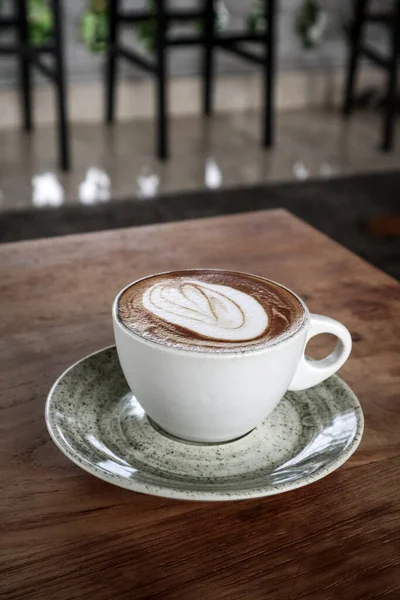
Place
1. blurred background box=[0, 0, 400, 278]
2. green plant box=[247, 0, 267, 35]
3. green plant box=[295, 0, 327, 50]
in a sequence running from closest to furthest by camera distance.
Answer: blurred background box=[0, 0, 400, 278] < green plant box=[247, 0, 267, 35] < green plant box=[295, 0, 327, 50]

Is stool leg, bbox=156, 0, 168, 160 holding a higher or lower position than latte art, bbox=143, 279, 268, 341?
lower

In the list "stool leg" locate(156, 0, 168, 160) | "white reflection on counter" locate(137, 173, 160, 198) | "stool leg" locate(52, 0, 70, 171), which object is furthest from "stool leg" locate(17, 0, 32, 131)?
"white reflection on counter" locate(137, 173, 160, 198)

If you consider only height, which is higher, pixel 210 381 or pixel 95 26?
pixel 210 381

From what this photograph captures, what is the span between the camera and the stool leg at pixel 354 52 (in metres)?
3.16

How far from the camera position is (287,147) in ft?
9.38

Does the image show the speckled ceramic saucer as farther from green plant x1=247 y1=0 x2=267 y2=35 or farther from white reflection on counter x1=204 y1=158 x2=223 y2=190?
green plant x1=247 y1=0 x2=267 y2=35

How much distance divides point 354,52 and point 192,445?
300 cm

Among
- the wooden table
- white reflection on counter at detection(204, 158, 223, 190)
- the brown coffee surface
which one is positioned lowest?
white reflection on counter at detection(204, 158, 223, 190)

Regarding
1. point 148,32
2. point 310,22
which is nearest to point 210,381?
point 148,32

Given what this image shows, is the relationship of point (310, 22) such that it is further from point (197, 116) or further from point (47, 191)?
point (47, 191)

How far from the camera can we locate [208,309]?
1.64 feet

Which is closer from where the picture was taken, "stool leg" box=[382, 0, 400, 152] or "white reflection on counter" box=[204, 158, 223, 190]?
"white reflection on counter" box=[204, 158, 223, 190]

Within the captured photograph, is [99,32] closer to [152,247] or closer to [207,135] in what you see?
[207,135]

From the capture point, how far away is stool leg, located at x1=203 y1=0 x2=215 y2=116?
2955 millimetres
